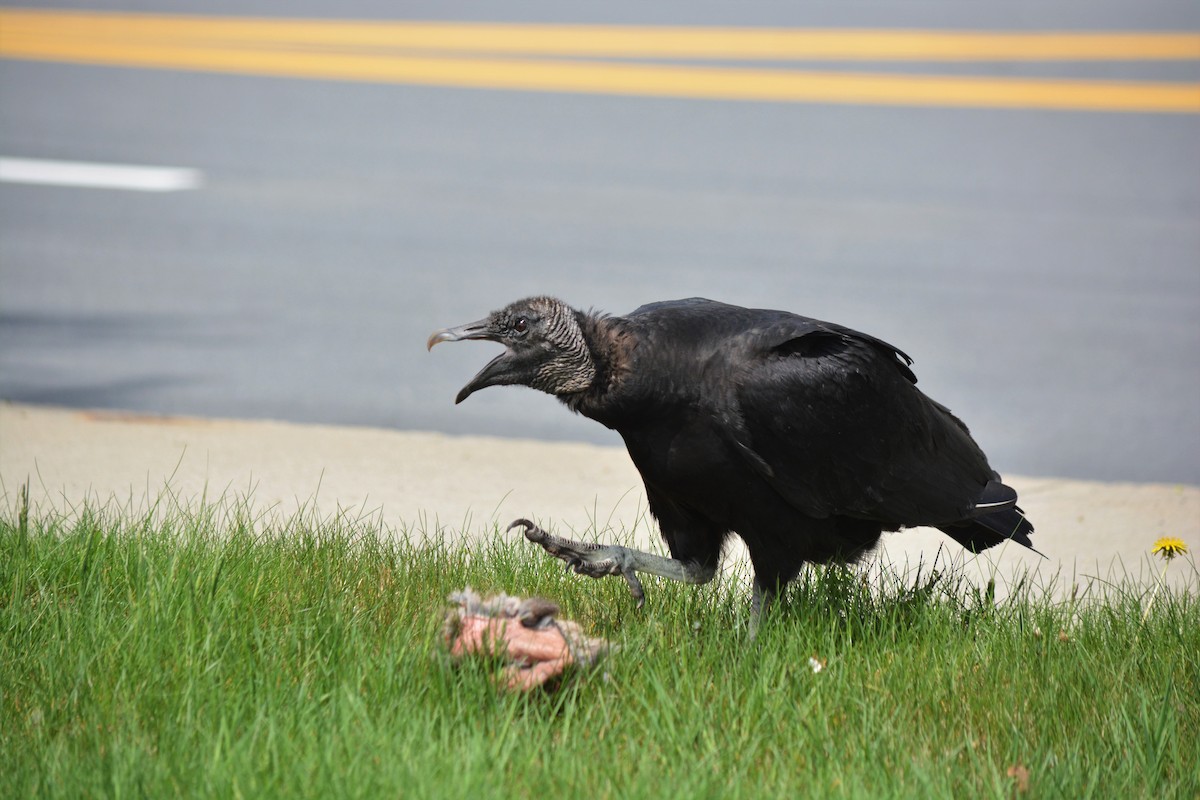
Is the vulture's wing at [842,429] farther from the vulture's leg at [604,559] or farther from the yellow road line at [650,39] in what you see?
the yellow road line at [650,39]

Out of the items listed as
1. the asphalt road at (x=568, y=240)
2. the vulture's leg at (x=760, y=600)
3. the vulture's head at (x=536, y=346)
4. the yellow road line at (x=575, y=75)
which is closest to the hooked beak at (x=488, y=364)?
the vulture's head at (x=536, y=346)

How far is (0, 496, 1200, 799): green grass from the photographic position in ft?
8.39

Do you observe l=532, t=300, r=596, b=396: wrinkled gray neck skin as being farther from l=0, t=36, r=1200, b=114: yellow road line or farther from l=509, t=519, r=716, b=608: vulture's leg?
l=0, t=36, r=1200, b=114: yellow road line

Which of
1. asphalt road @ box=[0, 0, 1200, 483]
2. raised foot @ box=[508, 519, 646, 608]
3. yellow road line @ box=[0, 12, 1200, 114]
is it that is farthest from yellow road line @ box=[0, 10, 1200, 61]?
A: raised foot @ box=[508, 519, 646, 608]

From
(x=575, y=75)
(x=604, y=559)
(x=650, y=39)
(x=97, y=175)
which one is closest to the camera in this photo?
(x=604, y=559)

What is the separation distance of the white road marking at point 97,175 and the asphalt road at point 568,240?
11cm

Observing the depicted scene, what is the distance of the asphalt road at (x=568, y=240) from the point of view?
5977 millimetres

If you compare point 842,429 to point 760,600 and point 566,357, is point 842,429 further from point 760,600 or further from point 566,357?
point 566,357

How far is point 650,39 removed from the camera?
12195 millimetres

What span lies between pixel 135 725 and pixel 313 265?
500 centimetres

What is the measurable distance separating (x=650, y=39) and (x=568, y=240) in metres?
5.15

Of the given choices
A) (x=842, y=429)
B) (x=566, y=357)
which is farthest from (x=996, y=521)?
(x=566, y=357)

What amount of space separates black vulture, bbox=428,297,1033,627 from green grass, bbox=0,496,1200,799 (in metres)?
0.20

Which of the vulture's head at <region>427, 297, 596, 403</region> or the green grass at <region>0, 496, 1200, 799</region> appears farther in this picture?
the vulture's head at <region>427, 297, 596, 403</region>
